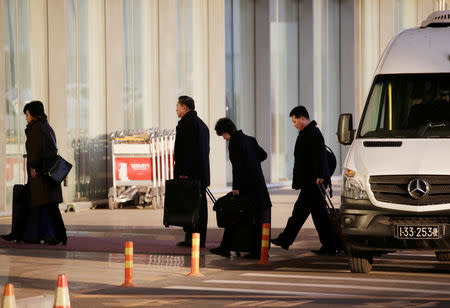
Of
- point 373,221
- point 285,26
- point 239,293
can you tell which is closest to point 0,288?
A: point 239,293

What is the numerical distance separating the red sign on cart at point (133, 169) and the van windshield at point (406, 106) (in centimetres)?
1166

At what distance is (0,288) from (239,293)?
7.94ft

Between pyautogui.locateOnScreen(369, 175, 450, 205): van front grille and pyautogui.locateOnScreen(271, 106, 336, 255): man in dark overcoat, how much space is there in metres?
2.72

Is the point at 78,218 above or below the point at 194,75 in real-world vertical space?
below

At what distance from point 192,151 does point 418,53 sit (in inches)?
152

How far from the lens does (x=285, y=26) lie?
1430 inches

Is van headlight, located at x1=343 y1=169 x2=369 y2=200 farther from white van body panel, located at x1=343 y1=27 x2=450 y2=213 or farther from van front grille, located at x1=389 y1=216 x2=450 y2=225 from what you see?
van front grille, located at x1=389 y1=216 x2=450 y2=225

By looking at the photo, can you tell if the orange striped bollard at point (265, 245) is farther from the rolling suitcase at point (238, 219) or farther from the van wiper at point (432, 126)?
the van wiper at point (432, 126)

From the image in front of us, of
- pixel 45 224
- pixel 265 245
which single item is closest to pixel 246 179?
pixel 265 245

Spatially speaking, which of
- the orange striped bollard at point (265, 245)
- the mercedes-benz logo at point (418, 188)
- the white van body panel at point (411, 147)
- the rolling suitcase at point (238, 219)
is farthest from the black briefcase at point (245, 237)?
the mercedes-benz logo at point (418, 188)

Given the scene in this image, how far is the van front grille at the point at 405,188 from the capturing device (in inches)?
482

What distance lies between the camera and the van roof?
13328mm

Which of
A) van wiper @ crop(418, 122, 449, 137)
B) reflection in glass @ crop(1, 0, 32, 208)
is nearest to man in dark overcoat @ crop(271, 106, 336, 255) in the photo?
van wiper @ crop(418, 122, 449, 137)

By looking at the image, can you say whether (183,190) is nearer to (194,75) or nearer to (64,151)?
(64,151)
